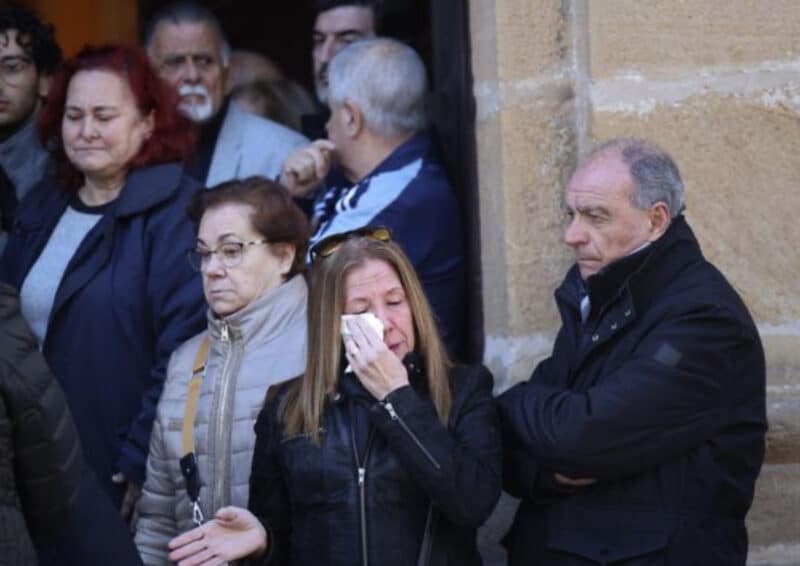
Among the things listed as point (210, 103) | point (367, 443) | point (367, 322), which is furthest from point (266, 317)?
point (210, 103)

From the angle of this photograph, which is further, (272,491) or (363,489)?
(272,491)

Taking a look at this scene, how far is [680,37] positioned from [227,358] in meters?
1.28

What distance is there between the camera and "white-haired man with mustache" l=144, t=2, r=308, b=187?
5634 millimetres

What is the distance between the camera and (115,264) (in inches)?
195

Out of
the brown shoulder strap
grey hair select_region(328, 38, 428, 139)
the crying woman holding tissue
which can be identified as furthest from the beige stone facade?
the brown shoulder strap

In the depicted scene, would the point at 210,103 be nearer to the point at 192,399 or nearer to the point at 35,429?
the point at 192,399

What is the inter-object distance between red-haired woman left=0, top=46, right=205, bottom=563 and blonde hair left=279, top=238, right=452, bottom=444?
0.62m

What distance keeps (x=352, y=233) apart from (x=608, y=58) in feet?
2.72

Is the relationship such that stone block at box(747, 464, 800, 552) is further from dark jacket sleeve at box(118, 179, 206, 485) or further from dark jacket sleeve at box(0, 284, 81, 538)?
dark jacket sleeve at box(0, 284, 81, 538)

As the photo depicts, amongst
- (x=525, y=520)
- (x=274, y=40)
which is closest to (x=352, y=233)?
(x=525, y=520)

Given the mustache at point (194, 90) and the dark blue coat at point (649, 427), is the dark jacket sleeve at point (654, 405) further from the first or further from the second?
the mustache at point (194, 90)

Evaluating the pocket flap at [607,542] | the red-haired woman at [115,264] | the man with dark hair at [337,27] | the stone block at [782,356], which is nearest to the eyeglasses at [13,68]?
the red-haired woman at [115,264]

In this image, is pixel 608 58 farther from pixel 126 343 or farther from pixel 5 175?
pixel 5 175

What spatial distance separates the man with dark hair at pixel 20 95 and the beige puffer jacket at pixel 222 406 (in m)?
1.12
